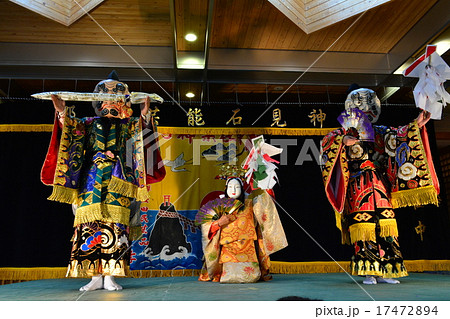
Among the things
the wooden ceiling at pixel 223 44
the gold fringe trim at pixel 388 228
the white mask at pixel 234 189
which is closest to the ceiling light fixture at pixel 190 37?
the wooden ceiling at pixel 223 44

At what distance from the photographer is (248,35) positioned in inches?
184

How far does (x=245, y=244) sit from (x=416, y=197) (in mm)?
1482

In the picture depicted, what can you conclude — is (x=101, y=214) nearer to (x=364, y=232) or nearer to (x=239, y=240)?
(x=239, y=240)

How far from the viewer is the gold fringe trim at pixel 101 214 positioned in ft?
8.56

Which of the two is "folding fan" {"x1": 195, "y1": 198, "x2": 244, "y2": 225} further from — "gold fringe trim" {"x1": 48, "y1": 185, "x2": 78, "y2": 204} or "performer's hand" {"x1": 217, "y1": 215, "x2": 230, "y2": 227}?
"gold fringe trim" {"x1": 48, "y1": 185, "x2": 78, "y2": 204}

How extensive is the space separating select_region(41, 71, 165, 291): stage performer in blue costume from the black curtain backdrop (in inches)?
83.1

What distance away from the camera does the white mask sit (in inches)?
136

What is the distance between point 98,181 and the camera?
2.72 m

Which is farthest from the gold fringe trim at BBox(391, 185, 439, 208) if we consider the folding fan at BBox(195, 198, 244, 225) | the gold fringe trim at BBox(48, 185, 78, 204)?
the gold fringe trim at BBox(48, 185, 78, 204)

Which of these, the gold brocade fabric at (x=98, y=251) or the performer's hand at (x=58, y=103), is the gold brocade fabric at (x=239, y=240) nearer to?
the gold brocade fabric at (x=98, y=251)

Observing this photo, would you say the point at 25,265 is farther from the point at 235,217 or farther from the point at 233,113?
the point at 233,113

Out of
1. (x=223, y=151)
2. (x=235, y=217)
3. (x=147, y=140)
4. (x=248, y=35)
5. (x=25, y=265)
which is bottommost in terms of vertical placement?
(x=25, y=265)
